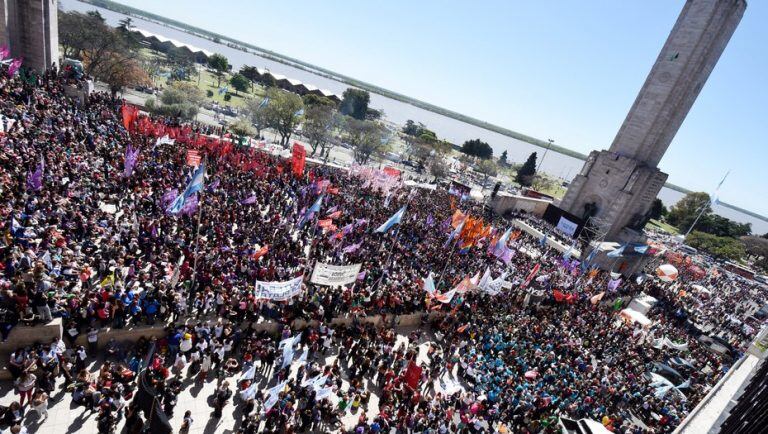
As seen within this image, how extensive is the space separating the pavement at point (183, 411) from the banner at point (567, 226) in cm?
3810

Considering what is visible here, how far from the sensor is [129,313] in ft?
36.1

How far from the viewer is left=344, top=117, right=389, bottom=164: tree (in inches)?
2315

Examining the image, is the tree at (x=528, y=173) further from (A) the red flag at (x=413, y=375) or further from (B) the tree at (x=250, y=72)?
(A) the red flag at (x=413, y=375)

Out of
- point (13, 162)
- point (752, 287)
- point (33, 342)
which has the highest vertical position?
point (13, 162)

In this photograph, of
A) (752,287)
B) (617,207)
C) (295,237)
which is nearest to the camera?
(295,237)

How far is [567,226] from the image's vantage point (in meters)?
43.9

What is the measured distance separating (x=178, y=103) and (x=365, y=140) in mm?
25944

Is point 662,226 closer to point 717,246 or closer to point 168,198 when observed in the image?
point 717,246

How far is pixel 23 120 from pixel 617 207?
52057mm

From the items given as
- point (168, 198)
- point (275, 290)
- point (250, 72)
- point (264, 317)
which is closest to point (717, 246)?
point (264, 317)

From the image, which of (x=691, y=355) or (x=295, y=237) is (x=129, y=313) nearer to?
(x=295, y=237)

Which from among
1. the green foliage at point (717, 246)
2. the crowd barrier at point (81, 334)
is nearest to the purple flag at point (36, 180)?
the crowd barrier at point (81, 334)

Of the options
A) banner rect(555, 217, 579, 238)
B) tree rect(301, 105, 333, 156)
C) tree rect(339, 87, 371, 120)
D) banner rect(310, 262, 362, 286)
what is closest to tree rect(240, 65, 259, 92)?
tree rect(339, 87, 371, 120)

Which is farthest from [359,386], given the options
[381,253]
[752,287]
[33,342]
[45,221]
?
[752,287]
